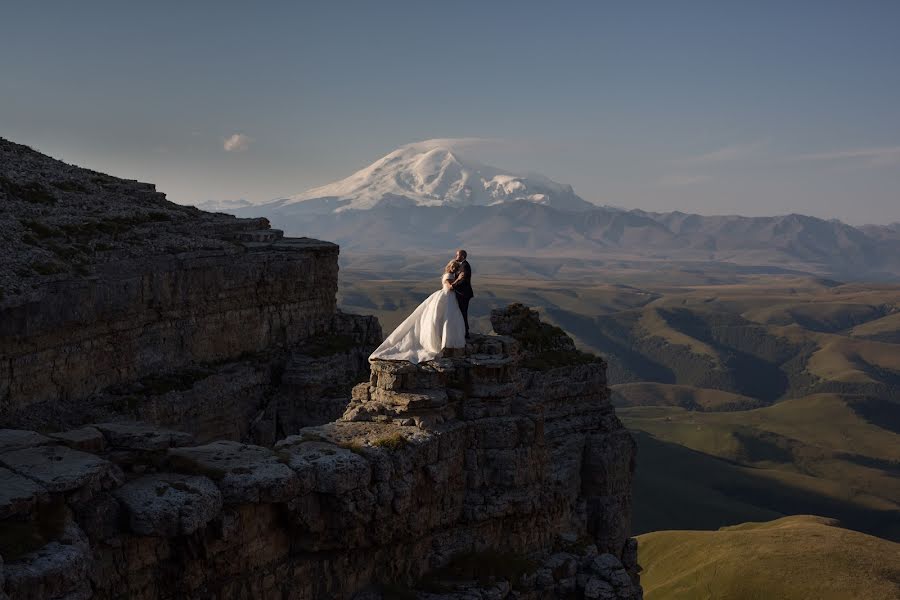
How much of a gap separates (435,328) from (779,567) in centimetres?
5678

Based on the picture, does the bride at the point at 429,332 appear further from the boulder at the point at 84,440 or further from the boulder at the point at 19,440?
the boulder at the point at 19,440

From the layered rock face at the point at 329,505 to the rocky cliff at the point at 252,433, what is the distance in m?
0.07

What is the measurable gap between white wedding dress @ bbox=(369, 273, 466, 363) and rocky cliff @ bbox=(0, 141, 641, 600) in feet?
2.62

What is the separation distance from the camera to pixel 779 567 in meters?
74.4

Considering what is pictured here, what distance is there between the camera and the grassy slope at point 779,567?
227ft

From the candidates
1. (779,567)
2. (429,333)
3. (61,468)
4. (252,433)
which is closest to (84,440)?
(61,468)

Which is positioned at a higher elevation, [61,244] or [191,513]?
[61,244]

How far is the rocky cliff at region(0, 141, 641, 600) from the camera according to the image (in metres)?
20.6

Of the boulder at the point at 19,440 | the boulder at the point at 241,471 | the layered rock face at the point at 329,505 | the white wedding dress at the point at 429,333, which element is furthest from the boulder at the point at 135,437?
the white wedding dress at the point at 429,333

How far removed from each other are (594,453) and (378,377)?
2442 cm

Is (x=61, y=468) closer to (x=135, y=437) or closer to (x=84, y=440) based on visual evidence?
(x=84, y=440)

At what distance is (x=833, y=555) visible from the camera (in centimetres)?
7544

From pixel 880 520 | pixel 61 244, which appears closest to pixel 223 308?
pixel 61 244

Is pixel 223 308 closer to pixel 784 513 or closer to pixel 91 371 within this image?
pixel 91 371
